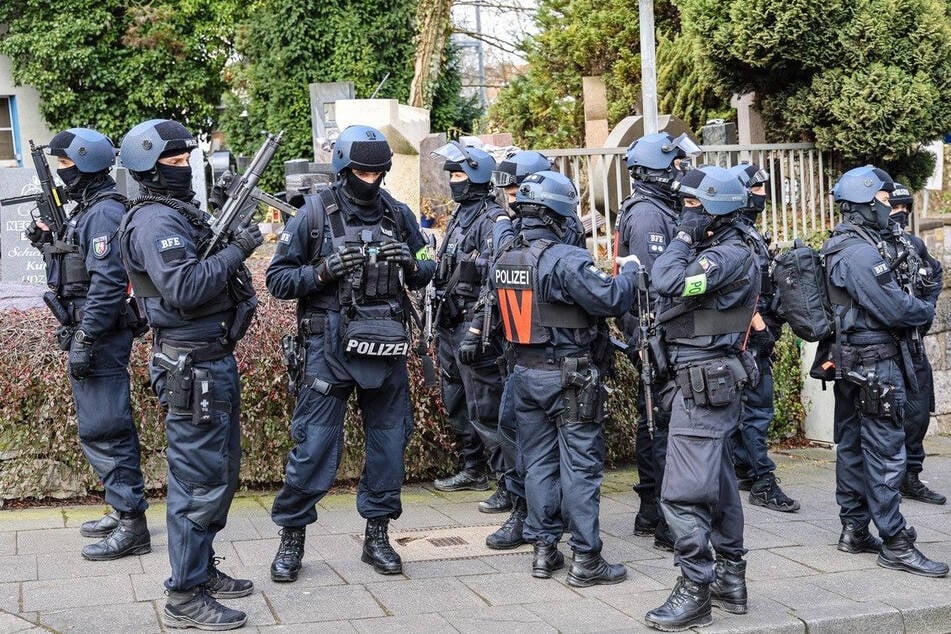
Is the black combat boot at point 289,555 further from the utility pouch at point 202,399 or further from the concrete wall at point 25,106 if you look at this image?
the concrete wall at point 25,106

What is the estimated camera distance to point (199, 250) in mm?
5082

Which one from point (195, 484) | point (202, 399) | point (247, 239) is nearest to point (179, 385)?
point (202, 399)

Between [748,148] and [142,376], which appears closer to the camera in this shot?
[142,376]

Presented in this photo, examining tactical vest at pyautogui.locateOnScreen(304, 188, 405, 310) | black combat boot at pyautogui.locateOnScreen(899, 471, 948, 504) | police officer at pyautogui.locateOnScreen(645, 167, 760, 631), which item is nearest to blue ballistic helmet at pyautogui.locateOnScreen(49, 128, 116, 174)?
tactical vest at pyautogui.locateOnScreen(304, 188, 405, 310)

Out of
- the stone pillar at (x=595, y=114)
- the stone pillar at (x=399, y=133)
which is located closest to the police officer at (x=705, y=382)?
the stone pillar at (x=399, y=133)

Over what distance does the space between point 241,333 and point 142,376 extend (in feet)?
6.66

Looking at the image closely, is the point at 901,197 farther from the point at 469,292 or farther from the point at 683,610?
the point at 683,610

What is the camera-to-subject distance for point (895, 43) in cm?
1077

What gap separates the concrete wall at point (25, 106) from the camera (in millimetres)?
24484

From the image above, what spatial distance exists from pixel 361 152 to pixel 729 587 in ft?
8.89

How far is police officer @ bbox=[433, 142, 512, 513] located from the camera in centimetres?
688

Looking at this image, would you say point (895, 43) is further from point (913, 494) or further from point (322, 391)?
point (322, 391)

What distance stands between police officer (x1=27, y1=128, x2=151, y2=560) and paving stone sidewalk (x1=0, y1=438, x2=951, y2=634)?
288 millimetres

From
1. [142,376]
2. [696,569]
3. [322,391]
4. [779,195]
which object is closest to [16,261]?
[142,376]
